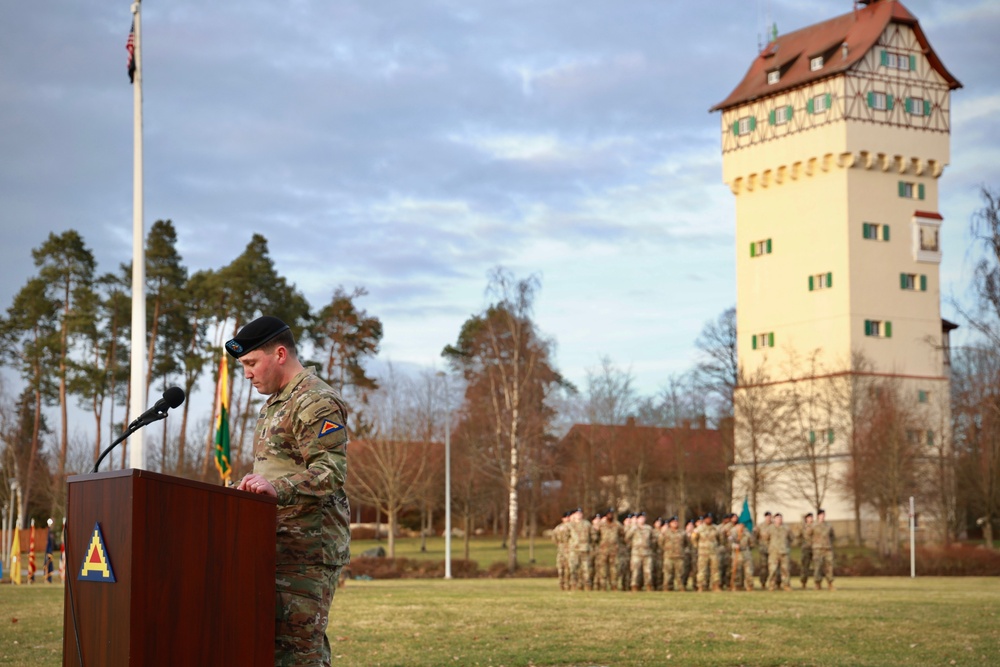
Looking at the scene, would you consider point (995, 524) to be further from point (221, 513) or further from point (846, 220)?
point (221, 513)

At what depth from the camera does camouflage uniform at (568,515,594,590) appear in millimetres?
31359

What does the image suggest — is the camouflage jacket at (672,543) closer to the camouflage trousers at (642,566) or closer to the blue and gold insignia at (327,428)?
the camouflage trousers at (642,566)

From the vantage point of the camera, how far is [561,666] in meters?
12.2

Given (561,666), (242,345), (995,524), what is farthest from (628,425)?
(242,345)

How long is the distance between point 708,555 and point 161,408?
26.9m

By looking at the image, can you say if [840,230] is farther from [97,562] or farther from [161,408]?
[97,562]

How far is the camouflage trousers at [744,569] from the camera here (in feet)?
104

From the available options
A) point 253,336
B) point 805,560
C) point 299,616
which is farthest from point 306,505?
point 805,560

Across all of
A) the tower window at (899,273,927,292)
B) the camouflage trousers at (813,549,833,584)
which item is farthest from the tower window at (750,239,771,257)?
the camouflage trousers at (813,549,833,584)

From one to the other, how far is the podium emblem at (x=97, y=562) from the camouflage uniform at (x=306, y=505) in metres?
0.99

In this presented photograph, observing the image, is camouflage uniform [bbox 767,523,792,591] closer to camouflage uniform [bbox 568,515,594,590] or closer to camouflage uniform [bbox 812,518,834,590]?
camouflage uniform [bbox 812,518,834,590]

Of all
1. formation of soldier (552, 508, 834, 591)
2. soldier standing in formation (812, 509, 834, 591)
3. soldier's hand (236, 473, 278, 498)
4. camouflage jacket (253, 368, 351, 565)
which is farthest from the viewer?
soldier standing in formation (812, 509, 834, 591)

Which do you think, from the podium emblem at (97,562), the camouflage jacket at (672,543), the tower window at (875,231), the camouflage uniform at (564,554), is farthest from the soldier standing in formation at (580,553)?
the tower window at (875,231)

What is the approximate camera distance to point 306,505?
5887mm
